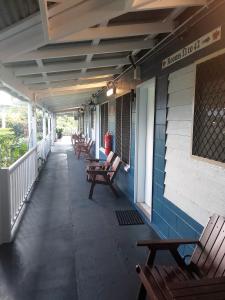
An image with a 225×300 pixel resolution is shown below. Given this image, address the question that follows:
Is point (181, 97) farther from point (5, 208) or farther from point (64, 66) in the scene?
point (5, 208)

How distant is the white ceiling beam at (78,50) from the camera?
3.29 meters

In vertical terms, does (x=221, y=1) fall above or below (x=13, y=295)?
above

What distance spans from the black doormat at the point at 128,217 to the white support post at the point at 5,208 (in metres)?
1.51

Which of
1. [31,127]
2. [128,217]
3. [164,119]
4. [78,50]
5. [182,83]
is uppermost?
[78,50]

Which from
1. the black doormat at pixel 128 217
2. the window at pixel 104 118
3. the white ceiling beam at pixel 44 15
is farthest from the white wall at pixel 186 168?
the window at pixel 104 118

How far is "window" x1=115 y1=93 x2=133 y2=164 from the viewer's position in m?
5.30

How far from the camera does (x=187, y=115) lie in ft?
9.09

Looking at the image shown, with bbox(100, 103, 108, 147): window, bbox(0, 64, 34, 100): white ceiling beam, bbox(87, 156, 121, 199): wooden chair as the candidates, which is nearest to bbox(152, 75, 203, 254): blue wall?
bbox(87, 156, 121, 199): wooden chair

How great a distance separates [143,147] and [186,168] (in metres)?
1.84

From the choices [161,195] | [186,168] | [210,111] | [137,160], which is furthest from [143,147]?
[210,111]

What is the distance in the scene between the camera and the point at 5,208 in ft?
11.1

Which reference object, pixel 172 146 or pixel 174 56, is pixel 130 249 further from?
pixel 174 56

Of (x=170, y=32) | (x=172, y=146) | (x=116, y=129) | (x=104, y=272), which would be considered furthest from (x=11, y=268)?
(x=116, y=129)

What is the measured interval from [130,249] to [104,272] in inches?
22.3
